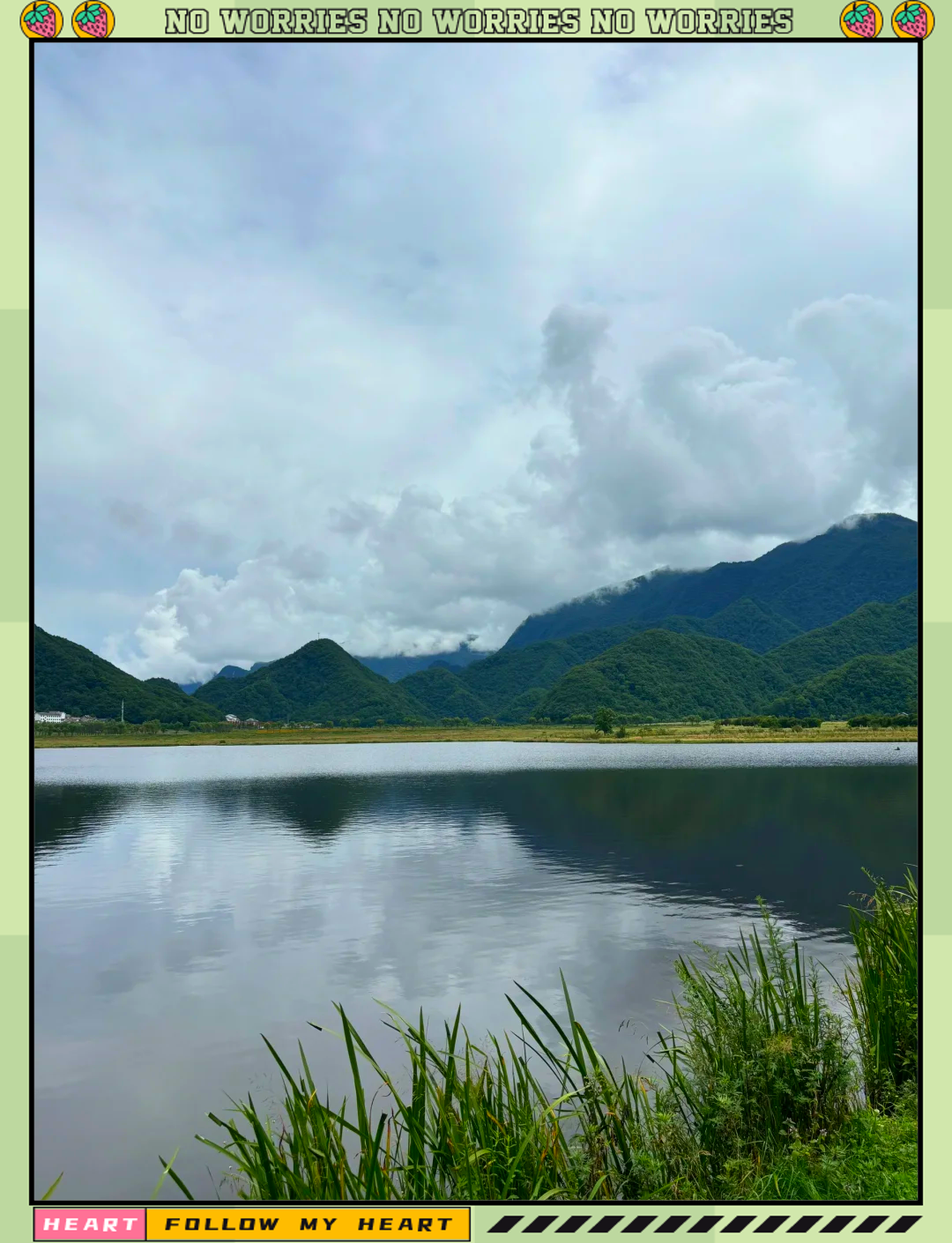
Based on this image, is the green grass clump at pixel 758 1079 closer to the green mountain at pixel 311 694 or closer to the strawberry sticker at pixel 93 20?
the strawberry sticker at pixel 93 20

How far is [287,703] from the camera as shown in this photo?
17912 centimetres

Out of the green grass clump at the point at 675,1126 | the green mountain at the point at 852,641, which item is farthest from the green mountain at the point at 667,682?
the green grass clump at the point at 675,1126

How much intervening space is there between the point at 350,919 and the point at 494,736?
366 ft

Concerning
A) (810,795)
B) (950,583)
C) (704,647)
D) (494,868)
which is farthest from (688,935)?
(704,647)

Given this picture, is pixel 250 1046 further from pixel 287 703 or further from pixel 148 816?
pixel 287 703

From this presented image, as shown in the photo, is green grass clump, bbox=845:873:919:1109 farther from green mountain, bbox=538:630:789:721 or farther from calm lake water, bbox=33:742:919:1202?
green mountain, bbox=538:630:789:721

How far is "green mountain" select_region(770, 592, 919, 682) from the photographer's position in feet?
394

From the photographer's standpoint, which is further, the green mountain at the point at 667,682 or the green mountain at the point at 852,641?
the green mountain at the point at 667,682

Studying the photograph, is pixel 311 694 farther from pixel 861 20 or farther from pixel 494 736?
pixel 861 20

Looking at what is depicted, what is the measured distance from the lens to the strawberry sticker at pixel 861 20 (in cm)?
369

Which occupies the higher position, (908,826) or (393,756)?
(908,826)

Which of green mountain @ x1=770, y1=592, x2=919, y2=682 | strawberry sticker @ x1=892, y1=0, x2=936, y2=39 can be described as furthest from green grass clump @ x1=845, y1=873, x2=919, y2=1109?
green mountain @ x1=770, y1=592, x2=919, y2=682

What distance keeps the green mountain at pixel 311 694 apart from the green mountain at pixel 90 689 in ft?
137

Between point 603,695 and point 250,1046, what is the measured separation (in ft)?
475
